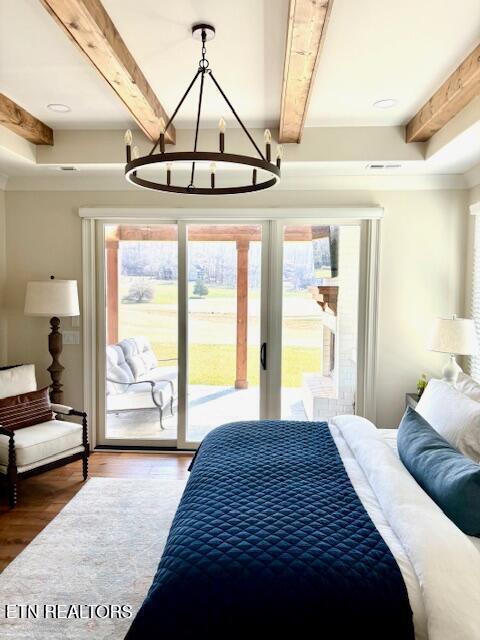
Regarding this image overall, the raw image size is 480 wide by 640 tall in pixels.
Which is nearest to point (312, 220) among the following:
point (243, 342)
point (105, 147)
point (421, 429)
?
point (243, 342)

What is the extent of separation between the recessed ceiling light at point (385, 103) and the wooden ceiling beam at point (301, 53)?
0.51 m

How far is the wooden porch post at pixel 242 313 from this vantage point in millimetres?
4160

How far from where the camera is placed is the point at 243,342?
4.24 m

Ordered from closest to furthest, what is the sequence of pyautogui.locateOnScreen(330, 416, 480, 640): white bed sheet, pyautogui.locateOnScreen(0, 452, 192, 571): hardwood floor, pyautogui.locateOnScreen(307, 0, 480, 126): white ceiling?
pyautogui.locateOnScreen(330, 416, 480, 640): white bed sheet
pyautogui.locateOnScreen(307, 0, 480, 126): white ceiling
pyautogui.locateOnScreen(0, 452, 192, 571): hardwood floor

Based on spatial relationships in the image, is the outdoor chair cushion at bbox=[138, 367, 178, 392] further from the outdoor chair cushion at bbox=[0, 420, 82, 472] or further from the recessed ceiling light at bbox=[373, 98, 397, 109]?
the recessed ceiling light at bbox=[373, 98, 397, 109]

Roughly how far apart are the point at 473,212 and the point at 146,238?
2.87 m

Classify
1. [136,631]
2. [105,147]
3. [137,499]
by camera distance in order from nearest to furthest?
[136,631] < [137,499] < [105,147]

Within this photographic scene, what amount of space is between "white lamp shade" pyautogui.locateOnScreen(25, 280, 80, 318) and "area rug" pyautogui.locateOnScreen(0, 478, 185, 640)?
1.49m

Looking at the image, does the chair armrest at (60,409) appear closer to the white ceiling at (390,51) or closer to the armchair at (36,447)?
the armchair at (36,447)

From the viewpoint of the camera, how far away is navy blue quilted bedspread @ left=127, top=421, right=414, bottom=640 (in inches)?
53.5

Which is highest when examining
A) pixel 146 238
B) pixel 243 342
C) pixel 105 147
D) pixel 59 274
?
pixel 105 147

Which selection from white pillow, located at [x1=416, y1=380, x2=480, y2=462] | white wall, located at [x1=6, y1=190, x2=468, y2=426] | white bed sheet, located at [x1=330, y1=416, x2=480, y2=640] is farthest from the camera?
white wall, located at [x1=6, y1=190, x2=468, y2=426]

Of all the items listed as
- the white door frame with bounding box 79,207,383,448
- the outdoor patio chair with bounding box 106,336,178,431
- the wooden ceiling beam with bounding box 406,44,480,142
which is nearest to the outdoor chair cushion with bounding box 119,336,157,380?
the outdoor patio chair with bounding box 106,336,178,431

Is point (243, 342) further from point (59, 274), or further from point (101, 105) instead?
point (101, 105)
